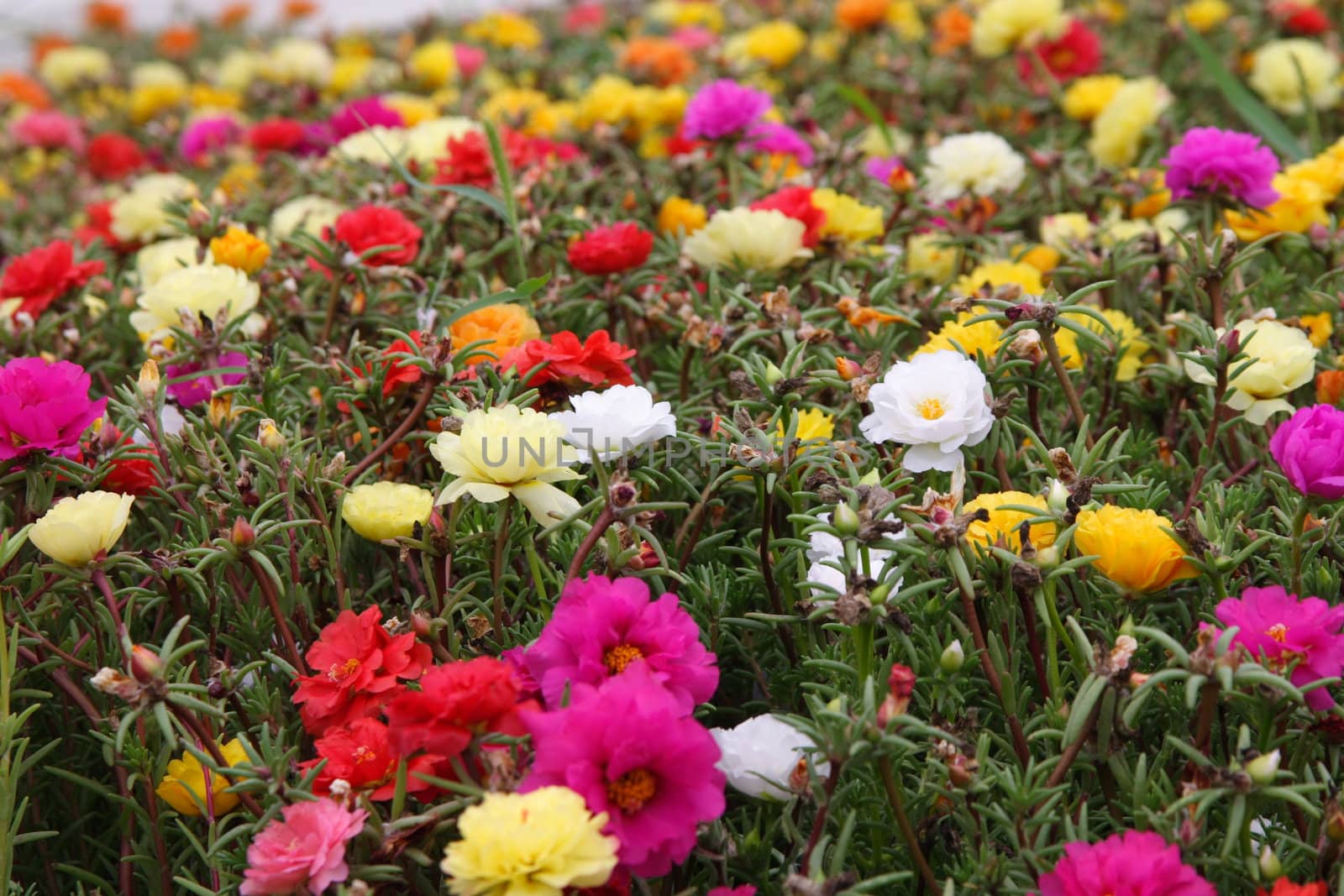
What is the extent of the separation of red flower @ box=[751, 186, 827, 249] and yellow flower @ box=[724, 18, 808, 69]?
1.58 m

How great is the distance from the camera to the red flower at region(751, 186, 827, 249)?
2137 mm

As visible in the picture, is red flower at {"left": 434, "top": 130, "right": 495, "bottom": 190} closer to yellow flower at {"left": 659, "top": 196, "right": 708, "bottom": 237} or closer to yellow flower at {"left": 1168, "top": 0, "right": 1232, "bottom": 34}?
yellow flower at {"left": 659, "top": 196, "right": 708, "bottom": 237}

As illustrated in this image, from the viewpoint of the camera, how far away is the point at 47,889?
1.58 metres

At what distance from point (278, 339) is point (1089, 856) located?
62.7 inches

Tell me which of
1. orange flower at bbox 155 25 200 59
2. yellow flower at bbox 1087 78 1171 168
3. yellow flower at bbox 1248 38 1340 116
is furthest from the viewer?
orange flower at bbox 155 25 200 59

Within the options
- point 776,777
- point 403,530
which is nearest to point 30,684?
point 403,530

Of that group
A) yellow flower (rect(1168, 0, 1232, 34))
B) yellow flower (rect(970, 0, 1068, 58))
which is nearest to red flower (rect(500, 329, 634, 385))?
yellow flower (rect(970, 0, 1068, 58))

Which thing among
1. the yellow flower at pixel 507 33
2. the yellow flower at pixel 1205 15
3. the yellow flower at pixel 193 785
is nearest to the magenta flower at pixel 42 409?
the yellow flower at pixel 193 785

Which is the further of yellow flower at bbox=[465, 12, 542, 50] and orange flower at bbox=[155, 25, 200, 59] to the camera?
orange flower at bbox=[155, 25, 200, 59]

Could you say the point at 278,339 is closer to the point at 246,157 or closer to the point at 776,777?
the point at 776,777

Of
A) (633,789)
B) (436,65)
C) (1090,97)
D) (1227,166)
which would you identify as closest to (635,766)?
(633,789)

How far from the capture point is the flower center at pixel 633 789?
116 cm

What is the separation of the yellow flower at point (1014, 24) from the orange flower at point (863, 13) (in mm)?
599

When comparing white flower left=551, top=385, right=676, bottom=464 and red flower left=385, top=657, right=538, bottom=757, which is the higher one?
white flower left=551, top=385, right=676, bottom=464
